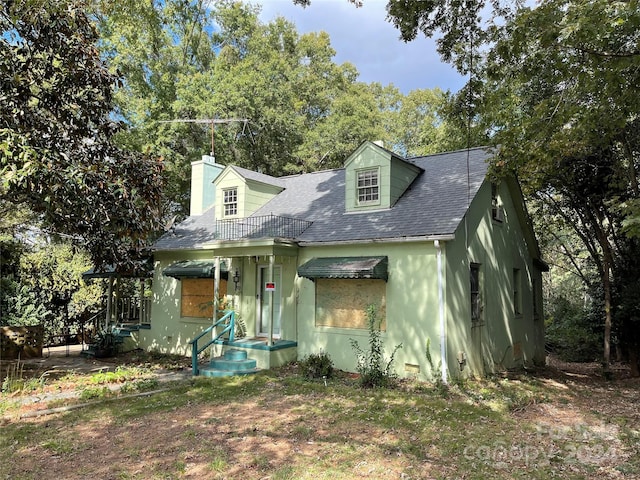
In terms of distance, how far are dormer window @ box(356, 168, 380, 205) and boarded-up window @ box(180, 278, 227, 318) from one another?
5.19 metres

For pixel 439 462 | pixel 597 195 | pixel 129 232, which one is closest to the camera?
pixel 439 462

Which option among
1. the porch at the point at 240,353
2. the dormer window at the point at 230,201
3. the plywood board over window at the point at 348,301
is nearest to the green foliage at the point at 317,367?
the porch at the point at 240,353

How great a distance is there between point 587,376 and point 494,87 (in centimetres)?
983

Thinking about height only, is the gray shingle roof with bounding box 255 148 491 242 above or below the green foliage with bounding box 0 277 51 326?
above

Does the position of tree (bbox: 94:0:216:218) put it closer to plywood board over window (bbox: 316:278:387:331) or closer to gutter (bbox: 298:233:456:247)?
gutter (bbox: 298:233:456:247)

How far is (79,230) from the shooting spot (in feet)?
32.9

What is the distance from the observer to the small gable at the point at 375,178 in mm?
11797

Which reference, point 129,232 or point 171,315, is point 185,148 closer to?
point 171,315

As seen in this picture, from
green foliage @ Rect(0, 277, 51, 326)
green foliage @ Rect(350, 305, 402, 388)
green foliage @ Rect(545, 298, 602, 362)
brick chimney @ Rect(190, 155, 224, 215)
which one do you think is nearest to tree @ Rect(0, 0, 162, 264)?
green foliage @ Rect(350, 305, 402, 388)

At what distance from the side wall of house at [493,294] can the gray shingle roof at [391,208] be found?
1.90 feet

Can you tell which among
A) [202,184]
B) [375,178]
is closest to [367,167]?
[375,178]

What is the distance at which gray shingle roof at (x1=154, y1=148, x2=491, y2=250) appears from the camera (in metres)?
10.4

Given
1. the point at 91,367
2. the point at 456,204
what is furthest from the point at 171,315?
the point at 456,204

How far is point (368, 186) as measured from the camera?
12164 mm
